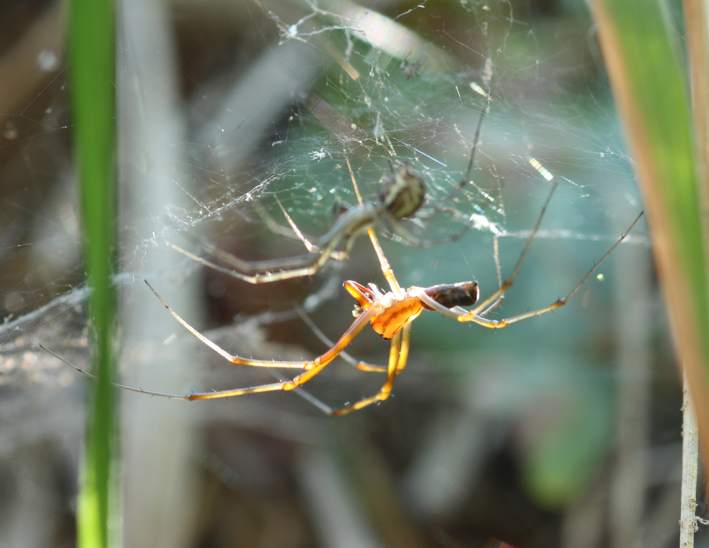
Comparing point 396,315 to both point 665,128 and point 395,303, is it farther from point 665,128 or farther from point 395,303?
point 665,128

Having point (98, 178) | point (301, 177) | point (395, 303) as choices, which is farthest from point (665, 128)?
point (301, 177)

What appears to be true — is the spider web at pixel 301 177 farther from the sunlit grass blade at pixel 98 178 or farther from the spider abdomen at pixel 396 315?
the sunlit grass blade at pixel 98 178

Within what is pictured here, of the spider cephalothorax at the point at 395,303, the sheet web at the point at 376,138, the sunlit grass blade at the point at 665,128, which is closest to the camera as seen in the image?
the sunlit grass blade at the point at 665,128

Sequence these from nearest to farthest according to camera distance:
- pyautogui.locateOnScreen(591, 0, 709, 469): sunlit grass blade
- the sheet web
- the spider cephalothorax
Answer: pyautogui.locateOnScreen(591, 0, 709, 469): sunlit grass blade < the spider cephalothorax < the sheet web

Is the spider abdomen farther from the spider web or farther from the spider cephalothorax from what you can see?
the spider web

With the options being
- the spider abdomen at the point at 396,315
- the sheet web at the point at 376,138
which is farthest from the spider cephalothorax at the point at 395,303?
the sheet web at the point at 376,138

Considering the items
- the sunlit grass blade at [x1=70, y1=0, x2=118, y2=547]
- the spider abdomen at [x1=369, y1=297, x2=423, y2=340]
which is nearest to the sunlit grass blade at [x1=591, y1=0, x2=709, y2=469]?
the sunlit grass blade at [x1=70, y1=0, x2=118, y2=547]
